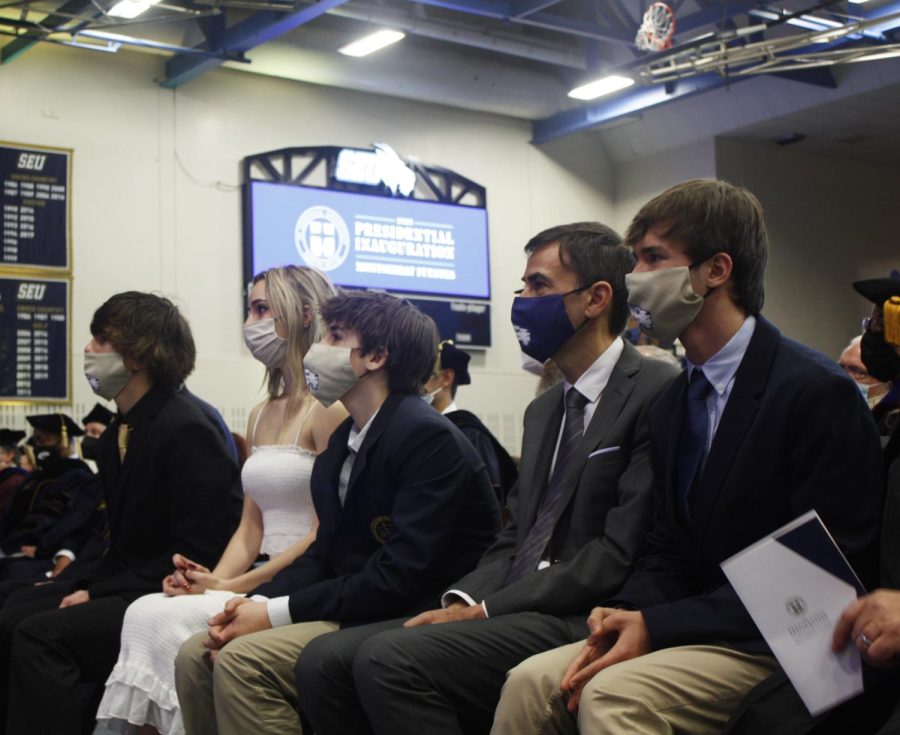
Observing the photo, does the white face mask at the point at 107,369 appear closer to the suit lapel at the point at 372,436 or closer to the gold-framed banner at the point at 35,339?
the suit lapel at the point at 372,436

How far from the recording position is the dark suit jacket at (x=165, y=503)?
377 centimetres

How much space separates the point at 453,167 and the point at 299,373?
26.4 ft

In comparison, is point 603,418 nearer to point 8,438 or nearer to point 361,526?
point 361,526


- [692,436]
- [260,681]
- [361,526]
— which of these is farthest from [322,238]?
[692,436]

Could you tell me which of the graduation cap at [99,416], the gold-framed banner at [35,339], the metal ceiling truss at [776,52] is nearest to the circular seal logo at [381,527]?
the graduation cap at [99,416]

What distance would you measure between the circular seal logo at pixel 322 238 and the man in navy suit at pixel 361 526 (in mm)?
7101

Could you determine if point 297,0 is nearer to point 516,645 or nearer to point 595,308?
point 595,308

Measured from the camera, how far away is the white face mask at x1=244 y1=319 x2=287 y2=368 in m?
3.96

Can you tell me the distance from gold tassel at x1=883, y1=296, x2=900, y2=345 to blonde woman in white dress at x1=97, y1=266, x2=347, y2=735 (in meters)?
1.88

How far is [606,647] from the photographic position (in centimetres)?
225

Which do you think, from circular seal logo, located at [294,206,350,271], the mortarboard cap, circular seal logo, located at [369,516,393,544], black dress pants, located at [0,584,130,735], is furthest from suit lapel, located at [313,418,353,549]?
circular seal logo, located at [294,206,350,271]

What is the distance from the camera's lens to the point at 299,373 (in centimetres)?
392

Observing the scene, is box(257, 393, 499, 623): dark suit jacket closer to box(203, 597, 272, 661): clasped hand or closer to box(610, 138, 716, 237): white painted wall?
box(203, 597, 272, 661): clasped hand

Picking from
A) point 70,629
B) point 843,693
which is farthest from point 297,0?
point 843,693
